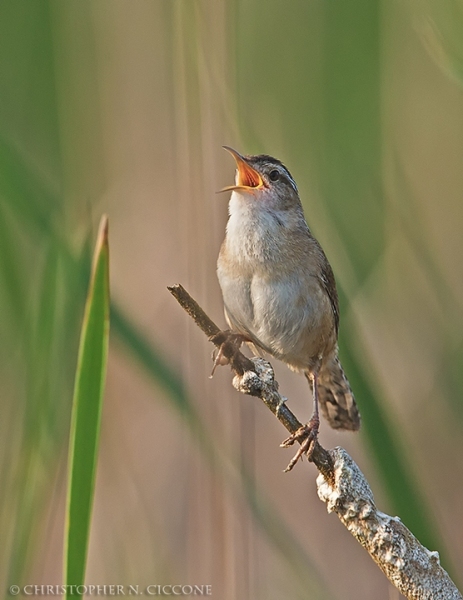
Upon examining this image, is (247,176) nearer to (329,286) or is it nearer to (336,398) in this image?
(329,286)

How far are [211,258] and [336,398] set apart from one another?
76cm

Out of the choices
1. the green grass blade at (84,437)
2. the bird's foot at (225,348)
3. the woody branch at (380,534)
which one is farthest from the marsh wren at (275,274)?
the green grass blade at (84,437)

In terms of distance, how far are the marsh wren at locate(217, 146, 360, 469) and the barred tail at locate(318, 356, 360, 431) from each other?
18 centimetres

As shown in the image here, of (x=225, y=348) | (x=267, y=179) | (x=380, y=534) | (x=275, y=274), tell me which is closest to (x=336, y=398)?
(x=275, y=274)

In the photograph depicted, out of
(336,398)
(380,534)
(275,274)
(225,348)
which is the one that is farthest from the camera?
(336,398)

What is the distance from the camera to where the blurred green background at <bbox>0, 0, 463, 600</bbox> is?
175 centimetres

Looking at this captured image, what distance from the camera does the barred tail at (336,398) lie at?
9.20 ft

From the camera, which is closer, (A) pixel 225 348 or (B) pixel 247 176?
(A) pixel 225 348

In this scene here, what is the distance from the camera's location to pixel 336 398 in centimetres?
288

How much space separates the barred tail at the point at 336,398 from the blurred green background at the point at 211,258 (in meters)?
0.15

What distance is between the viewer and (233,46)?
2121 millimetres

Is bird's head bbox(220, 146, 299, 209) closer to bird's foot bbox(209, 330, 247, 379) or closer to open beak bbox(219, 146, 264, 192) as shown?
open beak bbox(219, 146, 264, 192)

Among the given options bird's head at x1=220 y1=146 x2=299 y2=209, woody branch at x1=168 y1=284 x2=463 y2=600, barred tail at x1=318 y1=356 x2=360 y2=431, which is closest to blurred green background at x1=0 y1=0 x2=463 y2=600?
bird's head at x1=220 y1=146 x2=299 y2=209

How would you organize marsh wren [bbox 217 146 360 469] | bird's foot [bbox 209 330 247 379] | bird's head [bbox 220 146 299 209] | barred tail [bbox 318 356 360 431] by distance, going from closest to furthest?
bird's foot [bbox 209 330 247 379]
marsh wren [bbox 217 146 360 469]
bird's head [bbox 220 146 299 209]
barred tail [bbox 318 356 360 431]
